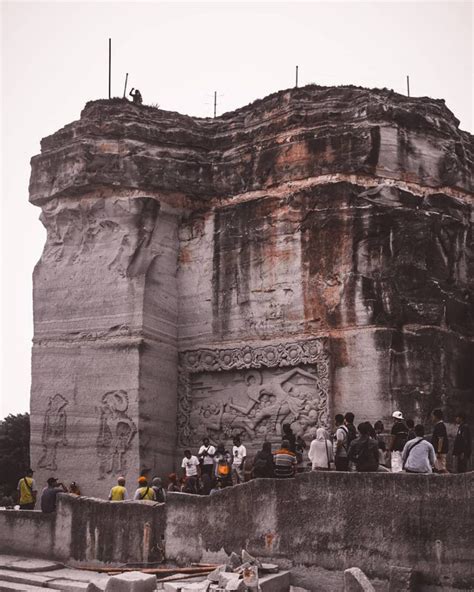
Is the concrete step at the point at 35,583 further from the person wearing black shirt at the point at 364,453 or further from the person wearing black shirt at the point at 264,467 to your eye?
the person wearing black shirt at the point at 364,453

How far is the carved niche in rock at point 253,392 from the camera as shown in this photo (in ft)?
66.1

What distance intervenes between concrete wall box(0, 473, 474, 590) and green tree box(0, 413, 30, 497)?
59.5 feet

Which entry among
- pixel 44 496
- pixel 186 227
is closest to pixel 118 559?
pixel 44 496

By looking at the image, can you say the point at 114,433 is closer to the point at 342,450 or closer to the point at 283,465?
the point at 283,465

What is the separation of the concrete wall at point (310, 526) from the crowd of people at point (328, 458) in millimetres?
614

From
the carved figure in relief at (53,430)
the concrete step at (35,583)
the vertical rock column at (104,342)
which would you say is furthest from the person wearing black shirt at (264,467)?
the carved figure in relief at (53,430)

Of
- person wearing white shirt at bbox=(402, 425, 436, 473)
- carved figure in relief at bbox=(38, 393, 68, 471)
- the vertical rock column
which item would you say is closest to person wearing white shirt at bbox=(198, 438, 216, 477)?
the vertical rock column

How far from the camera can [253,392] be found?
21.1 metres

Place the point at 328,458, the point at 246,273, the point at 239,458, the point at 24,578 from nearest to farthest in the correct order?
1. the point at 328,458
2. the point at 24,578
3. the point at 239,458
4. the point at 246,273

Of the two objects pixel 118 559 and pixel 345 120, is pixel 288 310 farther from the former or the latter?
pixel 118 559

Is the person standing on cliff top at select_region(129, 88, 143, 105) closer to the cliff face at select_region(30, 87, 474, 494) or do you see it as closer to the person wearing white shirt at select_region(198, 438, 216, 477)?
the cliff face at select_region(30, 87, 474, 494)

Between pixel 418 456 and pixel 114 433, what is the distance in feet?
31.6

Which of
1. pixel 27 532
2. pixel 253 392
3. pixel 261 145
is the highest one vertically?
pixel 261 145

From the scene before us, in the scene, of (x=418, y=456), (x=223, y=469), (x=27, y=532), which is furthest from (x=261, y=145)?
(x=418, y=456)
